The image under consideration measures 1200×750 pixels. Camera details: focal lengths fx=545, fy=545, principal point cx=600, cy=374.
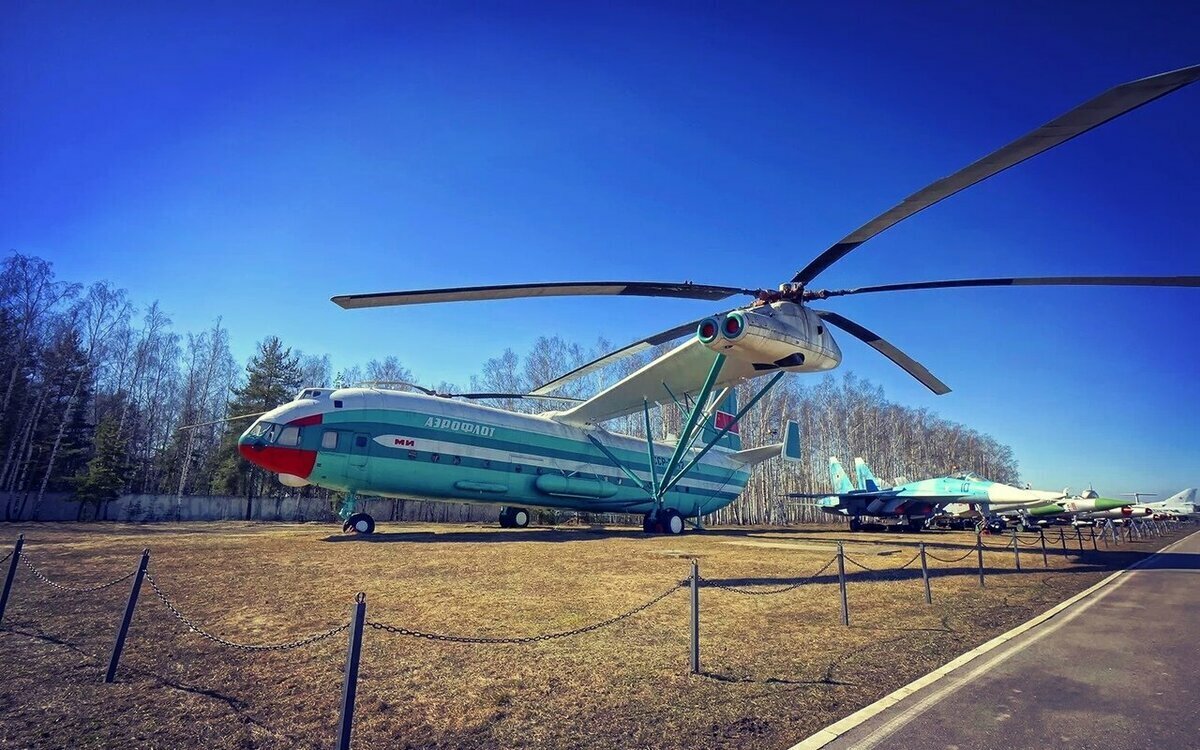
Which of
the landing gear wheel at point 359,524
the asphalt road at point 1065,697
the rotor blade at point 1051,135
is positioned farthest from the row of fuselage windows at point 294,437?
the asphalt road at point 1065,697

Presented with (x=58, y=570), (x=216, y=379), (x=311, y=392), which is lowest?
(x=58, y=570)

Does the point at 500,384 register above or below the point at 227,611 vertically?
above

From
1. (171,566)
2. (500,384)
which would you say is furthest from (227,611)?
(500,384)

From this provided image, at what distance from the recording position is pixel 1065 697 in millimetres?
4863

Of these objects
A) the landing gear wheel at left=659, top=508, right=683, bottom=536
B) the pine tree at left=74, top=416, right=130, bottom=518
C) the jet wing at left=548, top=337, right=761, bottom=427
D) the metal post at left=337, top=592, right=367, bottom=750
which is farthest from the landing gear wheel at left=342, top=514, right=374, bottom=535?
the pine tree at left=74, top=416, right=130, bottom=518

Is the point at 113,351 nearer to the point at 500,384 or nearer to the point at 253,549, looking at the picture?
the point at 500,384

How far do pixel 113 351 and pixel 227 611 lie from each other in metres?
43.3

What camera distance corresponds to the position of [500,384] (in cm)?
4703

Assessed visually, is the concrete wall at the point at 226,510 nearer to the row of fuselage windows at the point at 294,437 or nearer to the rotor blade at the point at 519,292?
the row of fuselage windows at the point at 294,437

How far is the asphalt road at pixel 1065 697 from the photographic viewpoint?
397 cm

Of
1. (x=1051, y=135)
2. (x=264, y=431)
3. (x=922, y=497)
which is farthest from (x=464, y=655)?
(x=922, y=497)

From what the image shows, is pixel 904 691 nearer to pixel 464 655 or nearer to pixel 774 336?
pixel 464 655

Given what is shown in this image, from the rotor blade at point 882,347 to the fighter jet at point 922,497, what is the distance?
85.5 feet

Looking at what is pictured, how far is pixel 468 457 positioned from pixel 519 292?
13739 mm
